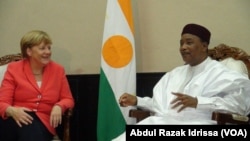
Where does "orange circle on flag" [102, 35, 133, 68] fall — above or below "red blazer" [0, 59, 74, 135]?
above

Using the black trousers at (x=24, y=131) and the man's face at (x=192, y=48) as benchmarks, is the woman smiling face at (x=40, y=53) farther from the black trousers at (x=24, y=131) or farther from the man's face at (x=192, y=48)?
the man's face at (x=192, y=48)

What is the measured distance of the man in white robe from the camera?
3.04 m

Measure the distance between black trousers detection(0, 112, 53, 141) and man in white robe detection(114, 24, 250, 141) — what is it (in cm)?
59

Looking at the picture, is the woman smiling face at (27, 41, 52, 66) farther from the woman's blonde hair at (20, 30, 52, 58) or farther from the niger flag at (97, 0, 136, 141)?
the niger flag at (97, 0, 136, 141)

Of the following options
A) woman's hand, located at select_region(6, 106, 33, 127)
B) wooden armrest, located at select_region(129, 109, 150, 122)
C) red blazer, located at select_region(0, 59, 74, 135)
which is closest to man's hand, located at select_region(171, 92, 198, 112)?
wooden armrest, located at select_region(129, 109, 150, 122)

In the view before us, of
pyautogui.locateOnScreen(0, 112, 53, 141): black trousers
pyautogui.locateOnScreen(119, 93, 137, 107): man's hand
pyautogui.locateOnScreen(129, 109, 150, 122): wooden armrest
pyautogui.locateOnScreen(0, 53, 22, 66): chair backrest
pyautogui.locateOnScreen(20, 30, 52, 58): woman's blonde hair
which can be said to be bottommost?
pyautogui.locateOnScreen(0, 112, 53, 141): black trousers

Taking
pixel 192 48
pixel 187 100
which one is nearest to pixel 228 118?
pixel 187 100

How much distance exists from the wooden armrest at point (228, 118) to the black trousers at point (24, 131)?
4.15 ft

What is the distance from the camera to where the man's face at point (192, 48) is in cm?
330

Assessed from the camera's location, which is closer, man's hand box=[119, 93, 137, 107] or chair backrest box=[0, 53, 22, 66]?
man's hand box=[119, 93, 137, 107]

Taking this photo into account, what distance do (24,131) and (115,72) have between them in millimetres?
962

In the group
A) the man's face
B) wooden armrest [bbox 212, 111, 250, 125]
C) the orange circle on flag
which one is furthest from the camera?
the orange circle on flag

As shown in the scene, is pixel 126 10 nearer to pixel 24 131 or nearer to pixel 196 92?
pixel 196 92

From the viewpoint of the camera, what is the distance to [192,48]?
3301 mm
